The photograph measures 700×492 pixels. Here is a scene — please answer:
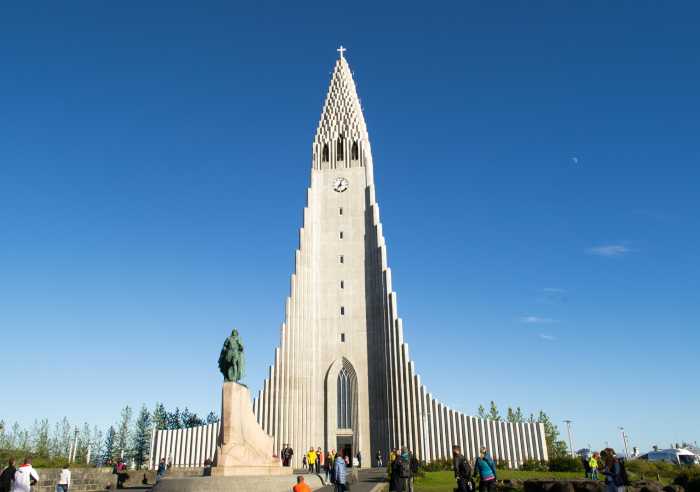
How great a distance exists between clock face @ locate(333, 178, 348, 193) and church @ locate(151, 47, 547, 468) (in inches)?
50.3

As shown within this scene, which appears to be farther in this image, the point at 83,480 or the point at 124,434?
the point at 124,434

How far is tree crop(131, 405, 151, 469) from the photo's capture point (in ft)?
231

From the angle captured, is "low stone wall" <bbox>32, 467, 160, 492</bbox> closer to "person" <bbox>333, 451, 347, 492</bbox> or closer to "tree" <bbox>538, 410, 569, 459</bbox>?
"person" <bbox>333, 451, 347, 492</bbox>

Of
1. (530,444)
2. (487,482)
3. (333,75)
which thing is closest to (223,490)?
(487,482)

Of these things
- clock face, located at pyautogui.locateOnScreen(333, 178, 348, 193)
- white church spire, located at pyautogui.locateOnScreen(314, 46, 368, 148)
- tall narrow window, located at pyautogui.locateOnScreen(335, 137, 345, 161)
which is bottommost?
clock face, located at pyautogui.locateOnScreen(333, 178, 348, 193)

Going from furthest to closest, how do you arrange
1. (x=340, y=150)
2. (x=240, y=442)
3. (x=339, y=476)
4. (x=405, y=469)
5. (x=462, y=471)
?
(x=340, y=150) → (x=240, y=442) → (x=405, y=469) → (x=339, y=476) → (x=462, y=471)

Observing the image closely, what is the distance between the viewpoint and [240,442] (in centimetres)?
1825

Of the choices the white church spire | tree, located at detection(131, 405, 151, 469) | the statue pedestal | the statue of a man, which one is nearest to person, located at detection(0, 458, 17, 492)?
the statue pedestal

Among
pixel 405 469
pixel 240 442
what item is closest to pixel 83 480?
pixel 240 442

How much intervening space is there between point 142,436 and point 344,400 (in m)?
45.0

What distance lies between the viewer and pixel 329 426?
37.4 metres

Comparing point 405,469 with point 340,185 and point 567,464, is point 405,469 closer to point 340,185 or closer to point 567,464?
point 567,464

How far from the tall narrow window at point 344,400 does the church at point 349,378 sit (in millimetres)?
71

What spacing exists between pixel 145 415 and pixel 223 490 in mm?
63708
